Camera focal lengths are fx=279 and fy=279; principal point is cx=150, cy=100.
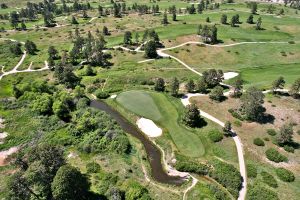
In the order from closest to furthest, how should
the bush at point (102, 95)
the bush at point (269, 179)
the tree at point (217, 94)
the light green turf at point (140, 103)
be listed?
the bush at point (269, 179), the light green turf at point (140, 103), the tree at point (217, 94), the bush at point (102, 95)

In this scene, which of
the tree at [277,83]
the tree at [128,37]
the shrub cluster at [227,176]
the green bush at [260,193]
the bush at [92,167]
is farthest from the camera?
the tree at [128,37]

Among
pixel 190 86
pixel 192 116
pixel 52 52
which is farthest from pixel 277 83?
pixel 52 52

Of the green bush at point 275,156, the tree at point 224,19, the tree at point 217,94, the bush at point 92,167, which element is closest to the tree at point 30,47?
the bush at point 92,167

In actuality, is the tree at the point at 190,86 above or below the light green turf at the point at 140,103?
above

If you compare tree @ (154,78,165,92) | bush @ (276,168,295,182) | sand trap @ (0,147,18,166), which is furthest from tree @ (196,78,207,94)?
sand trap @ (0,147,18,166)

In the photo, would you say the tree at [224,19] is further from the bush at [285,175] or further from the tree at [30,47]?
the bush at [285,175]

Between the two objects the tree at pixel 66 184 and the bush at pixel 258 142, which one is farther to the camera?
the bush at pixel 258 142

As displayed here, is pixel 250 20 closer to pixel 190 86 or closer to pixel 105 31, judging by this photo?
pixel 105 31

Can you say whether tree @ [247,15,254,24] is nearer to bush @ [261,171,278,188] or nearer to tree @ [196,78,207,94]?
tree @ [196,78,207,94]
